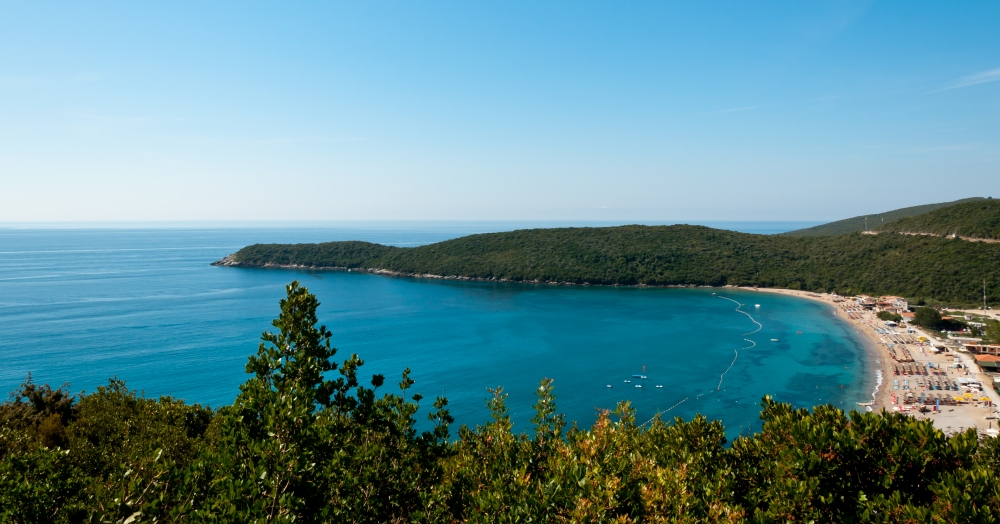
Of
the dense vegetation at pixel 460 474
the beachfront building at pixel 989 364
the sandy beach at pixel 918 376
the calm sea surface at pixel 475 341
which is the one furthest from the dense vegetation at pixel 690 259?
the dense vegetation at pixel 460 474

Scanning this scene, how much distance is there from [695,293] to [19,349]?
283 feet

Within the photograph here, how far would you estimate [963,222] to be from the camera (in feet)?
258

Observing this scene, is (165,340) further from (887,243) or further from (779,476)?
(887,243)

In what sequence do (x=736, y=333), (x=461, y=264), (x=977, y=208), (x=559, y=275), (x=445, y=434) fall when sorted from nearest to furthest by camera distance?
(x=445, y=434) → (x=736, y=333) → (x=977, y=208) → (x=559, y=275) → (x=461, y=264)

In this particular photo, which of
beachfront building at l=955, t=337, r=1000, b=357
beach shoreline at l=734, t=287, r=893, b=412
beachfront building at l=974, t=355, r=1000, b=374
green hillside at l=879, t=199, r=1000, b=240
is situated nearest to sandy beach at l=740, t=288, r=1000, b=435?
beach shoreline at l=734, t=287, r=893, b=412

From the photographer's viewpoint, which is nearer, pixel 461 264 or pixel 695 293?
pixel 695 293

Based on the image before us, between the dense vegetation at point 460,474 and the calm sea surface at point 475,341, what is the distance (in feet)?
93.5

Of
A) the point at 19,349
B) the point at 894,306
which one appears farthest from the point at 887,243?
the point at 19,349

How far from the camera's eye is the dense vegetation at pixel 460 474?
5.34 meters

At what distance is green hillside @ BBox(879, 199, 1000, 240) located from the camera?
75.0m

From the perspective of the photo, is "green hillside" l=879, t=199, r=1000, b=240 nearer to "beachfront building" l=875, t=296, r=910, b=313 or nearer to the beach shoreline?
"beachfront building" l=875, t=296, r=910, b=313

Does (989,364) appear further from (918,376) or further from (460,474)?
(460,474)

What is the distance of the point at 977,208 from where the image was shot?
268 feet

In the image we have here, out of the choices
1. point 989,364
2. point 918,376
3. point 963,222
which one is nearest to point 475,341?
point 918,376
